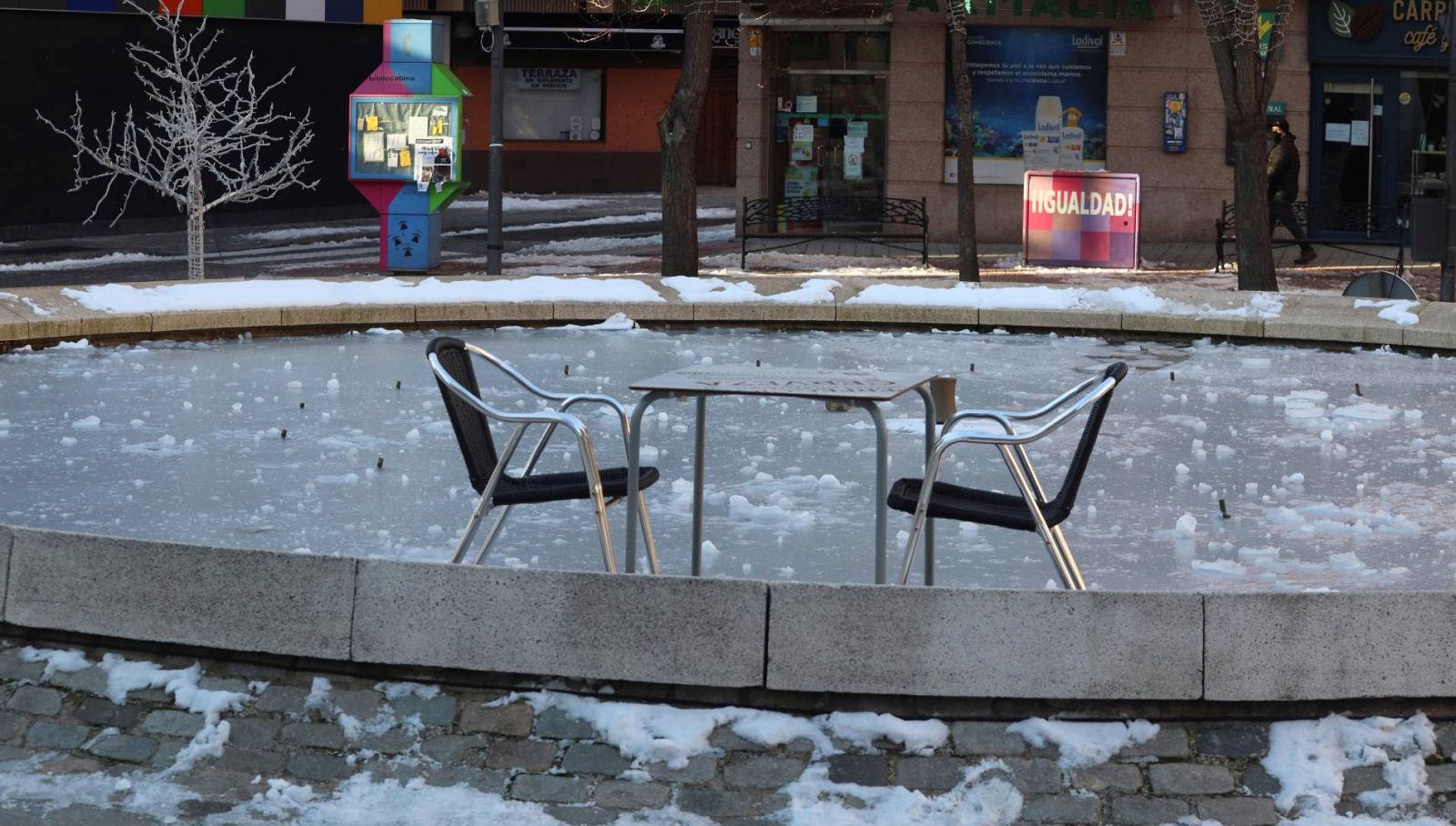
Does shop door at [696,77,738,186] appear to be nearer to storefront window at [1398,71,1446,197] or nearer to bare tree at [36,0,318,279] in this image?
bare tree at [36,0,318,279]

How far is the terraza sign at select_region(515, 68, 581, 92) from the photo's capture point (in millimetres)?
41906

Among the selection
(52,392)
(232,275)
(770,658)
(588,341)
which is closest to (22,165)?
(232,275)

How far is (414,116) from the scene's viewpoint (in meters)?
21.6

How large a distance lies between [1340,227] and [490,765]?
2278cm

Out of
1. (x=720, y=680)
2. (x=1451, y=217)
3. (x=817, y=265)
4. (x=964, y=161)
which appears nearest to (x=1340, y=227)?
(x=964, y=161)

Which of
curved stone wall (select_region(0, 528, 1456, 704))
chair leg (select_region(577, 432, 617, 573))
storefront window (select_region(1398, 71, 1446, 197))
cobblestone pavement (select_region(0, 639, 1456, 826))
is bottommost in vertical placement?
cobblestone pavement (select_region(0, 639, 1456, 826))

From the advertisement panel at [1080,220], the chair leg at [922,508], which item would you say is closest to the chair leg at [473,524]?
the chair leg at [922,508]

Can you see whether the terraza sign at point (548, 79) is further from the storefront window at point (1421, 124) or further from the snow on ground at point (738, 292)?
the snow on ground at point (738, 292)

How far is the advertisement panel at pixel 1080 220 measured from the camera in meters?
22.2

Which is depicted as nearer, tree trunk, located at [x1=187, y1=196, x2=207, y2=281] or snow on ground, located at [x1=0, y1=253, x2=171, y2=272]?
tree trunk, located at [x1=187, y1=196, x2=207, y2=281]

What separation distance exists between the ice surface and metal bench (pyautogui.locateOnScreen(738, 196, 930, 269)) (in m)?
10.4

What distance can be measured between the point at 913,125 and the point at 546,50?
15.9m

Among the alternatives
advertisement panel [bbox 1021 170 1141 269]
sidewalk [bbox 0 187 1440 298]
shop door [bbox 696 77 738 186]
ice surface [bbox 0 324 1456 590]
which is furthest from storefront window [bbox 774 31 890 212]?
shop door [bbox 696 77 738 186]

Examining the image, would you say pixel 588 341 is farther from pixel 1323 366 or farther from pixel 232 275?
pixel 232 275
